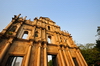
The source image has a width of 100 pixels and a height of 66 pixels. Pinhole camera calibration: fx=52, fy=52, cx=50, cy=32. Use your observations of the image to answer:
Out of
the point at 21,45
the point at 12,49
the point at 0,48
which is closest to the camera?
the point at 0,48

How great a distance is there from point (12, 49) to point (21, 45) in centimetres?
103

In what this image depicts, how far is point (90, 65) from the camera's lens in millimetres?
12180

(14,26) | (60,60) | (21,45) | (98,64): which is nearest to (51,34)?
(60,60)

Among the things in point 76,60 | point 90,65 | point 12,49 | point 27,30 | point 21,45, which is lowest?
point 90,65

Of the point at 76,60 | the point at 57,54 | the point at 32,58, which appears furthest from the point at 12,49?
the point at 76,60

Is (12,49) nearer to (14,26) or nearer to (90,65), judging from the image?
(14,26)

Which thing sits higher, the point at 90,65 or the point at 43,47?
the point at 43,47

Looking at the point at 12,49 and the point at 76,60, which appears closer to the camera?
the point at 12,49

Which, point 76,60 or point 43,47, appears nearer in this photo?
point 43,47

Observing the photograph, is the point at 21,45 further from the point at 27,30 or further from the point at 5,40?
the point at 27,30

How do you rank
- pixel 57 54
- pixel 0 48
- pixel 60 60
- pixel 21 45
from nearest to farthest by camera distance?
pixel 0 48 → pixel 21 45 → pixel 60 60 → pixel 57 54

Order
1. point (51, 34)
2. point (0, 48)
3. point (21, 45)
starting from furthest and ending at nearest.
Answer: point (51, 34) < point (21, 45) < point (0, 48)

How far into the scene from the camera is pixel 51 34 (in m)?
11.7

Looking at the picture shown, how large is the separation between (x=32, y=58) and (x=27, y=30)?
5.34 m
